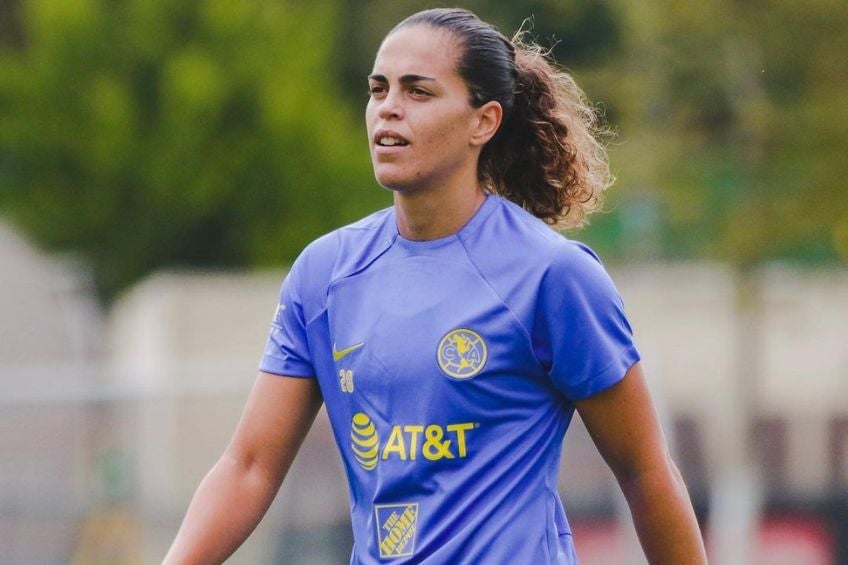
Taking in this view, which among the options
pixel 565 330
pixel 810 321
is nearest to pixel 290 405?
pixel 565 330

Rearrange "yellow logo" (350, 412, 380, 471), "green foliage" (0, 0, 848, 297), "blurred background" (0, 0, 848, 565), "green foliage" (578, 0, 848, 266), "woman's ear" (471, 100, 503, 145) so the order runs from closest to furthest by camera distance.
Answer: "yellow logo" (350, 412, 380, 471)
"woman's ear" (471, 100, 503, 145)
"blurred background" (0, 0, 848, 565)
"green foliage" (578, 0, 848, 266)
"green foliage" (0, 0, 848, 297)

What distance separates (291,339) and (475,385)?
1.57 ft

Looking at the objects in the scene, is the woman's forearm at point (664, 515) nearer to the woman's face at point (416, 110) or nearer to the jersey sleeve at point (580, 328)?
the jersey sleeve at point (580, 328)

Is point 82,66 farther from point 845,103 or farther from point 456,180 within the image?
point 456,180

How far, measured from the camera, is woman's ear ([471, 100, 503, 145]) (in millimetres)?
3799

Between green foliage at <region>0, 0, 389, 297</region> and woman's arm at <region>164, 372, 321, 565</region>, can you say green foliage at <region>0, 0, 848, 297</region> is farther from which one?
woman's arm at <region>164, 372, 321, 565</region>

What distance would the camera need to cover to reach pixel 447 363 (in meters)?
3.62

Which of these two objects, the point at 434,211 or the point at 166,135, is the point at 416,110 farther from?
the point at 166,135

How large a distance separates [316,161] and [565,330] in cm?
1970

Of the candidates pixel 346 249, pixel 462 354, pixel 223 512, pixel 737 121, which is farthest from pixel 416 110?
pixel 737 121

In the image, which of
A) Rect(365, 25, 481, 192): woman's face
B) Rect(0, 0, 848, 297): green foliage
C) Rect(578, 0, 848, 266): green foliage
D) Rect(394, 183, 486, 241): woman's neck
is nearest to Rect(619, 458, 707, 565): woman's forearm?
Rect(394, 183, 486, 241): woman's neck

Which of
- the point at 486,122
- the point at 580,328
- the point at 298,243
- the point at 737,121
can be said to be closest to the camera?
the point at 580,328

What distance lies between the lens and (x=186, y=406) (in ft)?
38.8

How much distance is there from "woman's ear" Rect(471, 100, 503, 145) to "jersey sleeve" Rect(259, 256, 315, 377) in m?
0.47
